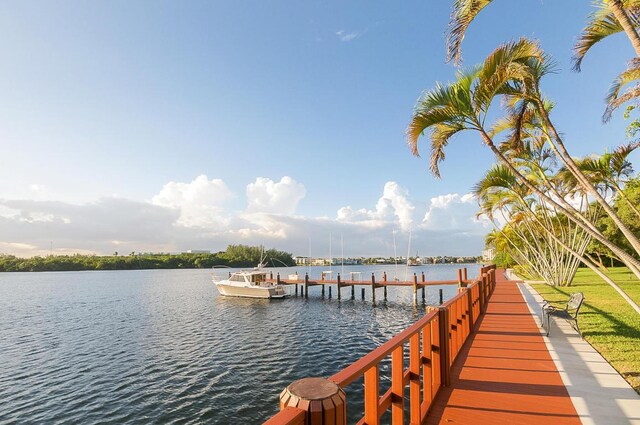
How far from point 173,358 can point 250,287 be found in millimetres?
20453

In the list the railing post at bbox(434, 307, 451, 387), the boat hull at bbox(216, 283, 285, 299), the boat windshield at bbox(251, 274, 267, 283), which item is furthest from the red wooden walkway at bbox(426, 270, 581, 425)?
the boat windshield at bbox(251, 274, 267, 283)

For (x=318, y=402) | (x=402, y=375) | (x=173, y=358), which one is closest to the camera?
(x=318, y=402)

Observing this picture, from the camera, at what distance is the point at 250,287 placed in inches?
1373

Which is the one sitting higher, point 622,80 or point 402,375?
point 622,80

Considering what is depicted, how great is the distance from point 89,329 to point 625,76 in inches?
1082

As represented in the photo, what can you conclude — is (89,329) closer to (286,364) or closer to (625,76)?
(286,364)

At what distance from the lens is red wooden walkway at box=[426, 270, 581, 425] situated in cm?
394

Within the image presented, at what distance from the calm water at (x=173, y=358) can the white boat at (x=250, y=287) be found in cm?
571

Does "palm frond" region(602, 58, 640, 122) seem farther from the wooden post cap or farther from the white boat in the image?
the white boat

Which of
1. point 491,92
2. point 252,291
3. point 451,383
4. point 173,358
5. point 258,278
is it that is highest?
point 491,92

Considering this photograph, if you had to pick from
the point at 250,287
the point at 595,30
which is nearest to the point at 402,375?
the point at 595,30

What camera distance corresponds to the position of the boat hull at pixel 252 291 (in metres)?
34.4

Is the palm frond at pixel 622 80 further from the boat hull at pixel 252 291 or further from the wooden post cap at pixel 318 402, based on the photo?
the boat hull at pixel 252 291

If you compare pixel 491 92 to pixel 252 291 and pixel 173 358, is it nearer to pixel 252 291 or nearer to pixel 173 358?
pixel 173 358
